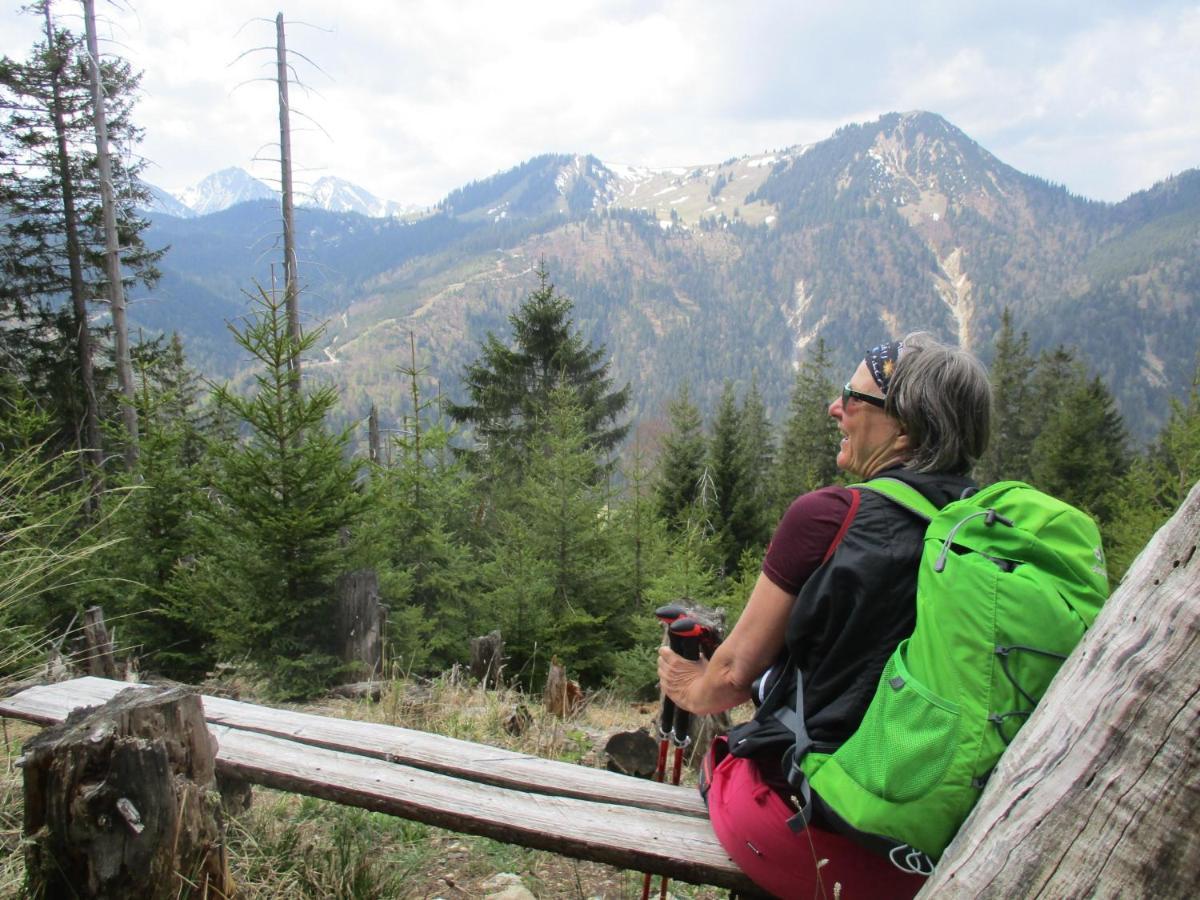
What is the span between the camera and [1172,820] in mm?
1014

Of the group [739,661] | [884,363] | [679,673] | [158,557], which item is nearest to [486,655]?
[158,557]

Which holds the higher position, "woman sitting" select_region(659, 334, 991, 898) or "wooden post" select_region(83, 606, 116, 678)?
"woman sitting" select_region(659, 334, 991, 898)

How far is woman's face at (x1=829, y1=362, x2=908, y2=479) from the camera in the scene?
72.7 inches

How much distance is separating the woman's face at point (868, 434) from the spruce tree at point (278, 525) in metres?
5.33

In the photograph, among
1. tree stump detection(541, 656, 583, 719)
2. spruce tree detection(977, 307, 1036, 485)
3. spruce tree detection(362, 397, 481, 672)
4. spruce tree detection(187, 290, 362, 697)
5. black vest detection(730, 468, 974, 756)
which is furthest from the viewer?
spruce tree detection(977, 307, 1036, 485)

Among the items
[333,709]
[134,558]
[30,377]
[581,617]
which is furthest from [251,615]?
[30,377]

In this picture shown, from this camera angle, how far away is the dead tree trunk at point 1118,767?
1.02 m

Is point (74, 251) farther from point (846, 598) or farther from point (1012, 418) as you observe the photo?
point (1012, 418)

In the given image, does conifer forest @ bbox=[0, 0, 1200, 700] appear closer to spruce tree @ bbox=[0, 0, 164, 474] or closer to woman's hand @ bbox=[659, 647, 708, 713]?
spruce tree @ bbox=[0, 0, 164, 474]

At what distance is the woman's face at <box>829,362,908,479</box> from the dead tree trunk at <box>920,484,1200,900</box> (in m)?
0.68

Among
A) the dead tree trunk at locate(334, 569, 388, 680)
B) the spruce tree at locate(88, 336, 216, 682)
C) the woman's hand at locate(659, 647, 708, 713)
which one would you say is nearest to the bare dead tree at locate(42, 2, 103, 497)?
the spruce tree at locate(88, 336, 216, 682)

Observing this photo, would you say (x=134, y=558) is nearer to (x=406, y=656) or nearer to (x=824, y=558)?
(x=406, y=656)

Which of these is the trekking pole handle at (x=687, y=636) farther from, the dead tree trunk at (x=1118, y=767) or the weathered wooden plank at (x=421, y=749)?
the dead tree trunk at (x=1118, y=767)

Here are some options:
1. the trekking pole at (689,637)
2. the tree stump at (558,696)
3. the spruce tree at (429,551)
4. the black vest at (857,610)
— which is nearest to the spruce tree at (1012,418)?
the spruce tree at (429,551)
